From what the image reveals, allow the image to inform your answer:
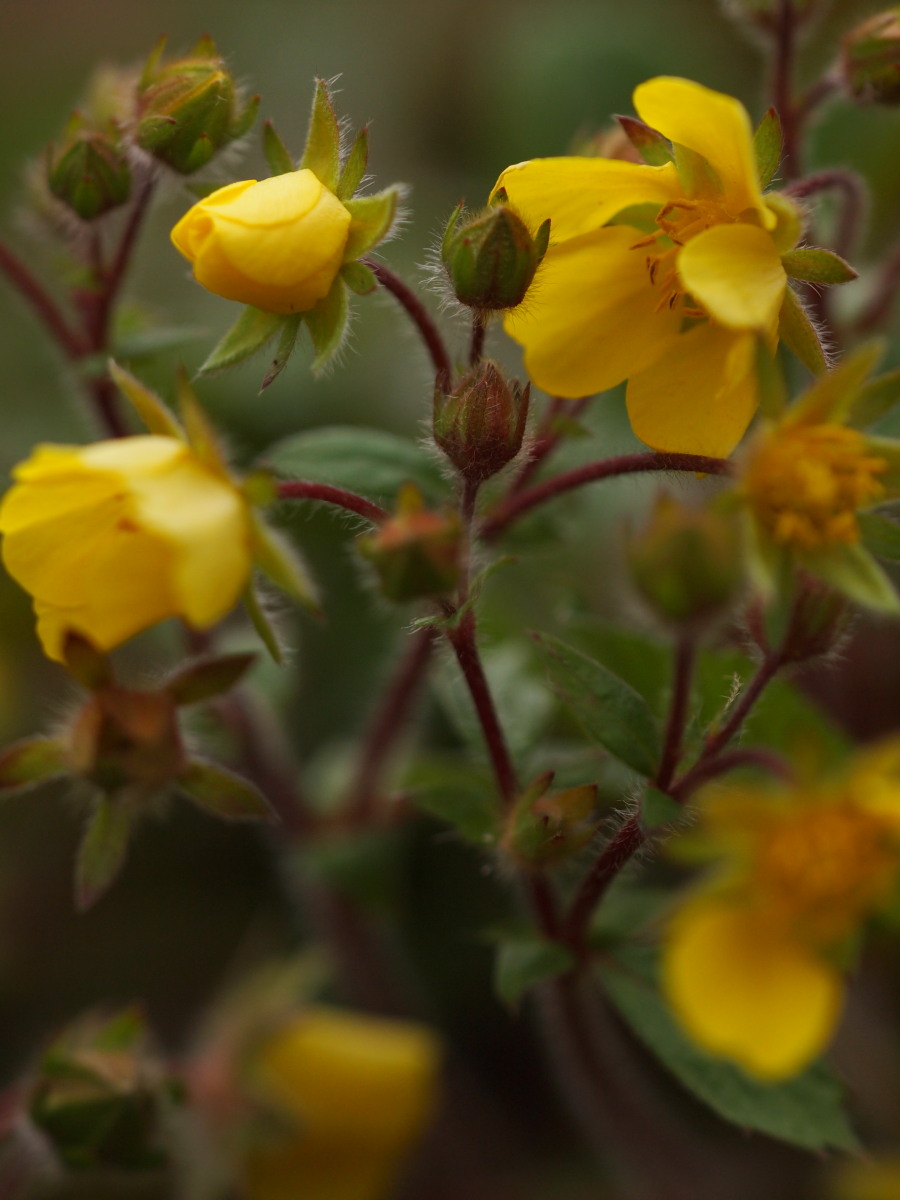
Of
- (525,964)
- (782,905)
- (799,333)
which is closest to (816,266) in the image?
(799,333)

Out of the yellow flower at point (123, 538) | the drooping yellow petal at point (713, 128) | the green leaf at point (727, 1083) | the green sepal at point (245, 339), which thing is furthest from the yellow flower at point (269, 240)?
the green leaf at point (727, 1083)

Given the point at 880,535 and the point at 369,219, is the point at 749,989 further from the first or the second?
the point at 369,219

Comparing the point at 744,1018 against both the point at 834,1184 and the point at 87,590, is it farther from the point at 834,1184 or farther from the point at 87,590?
the point at 834,1184

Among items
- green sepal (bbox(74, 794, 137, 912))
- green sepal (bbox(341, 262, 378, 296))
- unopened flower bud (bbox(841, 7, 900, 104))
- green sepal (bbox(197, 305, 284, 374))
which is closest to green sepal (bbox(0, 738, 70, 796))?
green sepal (bbox(74, 794, 137, 912))

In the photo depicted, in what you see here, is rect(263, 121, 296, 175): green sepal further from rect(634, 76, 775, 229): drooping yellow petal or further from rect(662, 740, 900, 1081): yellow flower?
rect(662, 740, 900, 1081): yellow flower

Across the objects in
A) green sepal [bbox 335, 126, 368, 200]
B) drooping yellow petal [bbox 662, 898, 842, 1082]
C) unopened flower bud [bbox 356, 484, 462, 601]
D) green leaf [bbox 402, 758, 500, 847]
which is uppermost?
green sepal [bbox 335, 126, 368, 200]

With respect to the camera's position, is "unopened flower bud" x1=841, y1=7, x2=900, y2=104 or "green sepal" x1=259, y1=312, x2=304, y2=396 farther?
"unopened flower bud" x1=841, y1=7, x2=900, y2=104

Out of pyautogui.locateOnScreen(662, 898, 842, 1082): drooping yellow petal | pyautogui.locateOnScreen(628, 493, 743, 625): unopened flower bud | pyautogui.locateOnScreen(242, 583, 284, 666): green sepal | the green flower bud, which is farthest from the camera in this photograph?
the green flower bud
